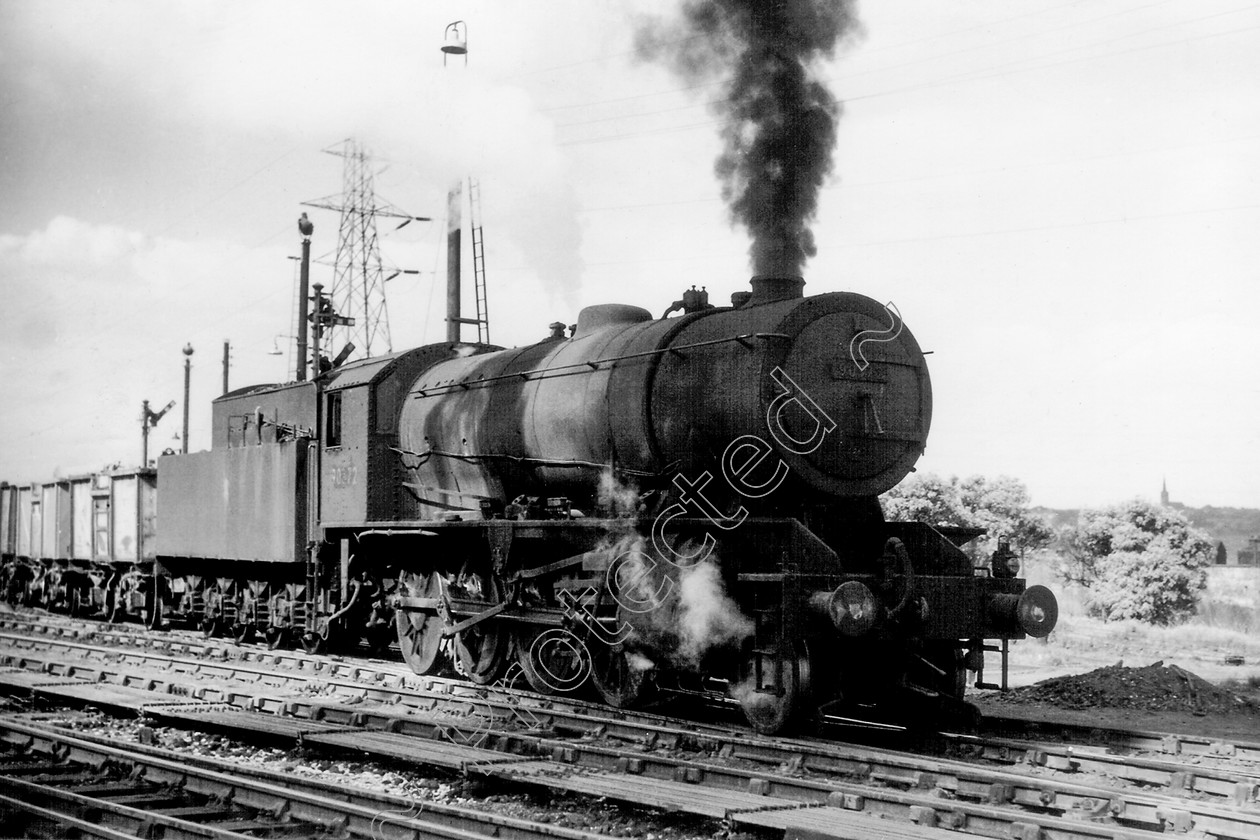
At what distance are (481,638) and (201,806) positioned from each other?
4908mm

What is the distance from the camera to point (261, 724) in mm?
9195

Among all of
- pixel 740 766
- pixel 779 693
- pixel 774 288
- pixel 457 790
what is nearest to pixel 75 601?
pixel 774 288

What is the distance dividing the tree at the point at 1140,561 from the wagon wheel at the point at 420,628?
22154 mm

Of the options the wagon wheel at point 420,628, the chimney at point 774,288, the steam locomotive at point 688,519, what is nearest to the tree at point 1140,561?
the steam locomotive at point 688,519

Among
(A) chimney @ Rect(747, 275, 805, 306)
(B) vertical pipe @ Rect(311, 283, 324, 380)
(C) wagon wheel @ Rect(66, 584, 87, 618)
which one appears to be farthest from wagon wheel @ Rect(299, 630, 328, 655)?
(B) vertical pipe @ Rect(311, 283, 324, 380)

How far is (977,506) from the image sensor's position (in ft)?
123

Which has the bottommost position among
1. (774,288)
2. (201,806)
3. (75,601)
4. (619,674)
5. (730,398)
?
(75,601)

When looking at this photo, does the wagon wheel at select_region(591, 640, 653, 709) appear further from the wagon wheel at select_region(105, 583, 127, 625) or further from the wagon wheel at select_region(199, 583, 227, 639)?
the wagon wheel at select_region(105, 583, 127, 625)

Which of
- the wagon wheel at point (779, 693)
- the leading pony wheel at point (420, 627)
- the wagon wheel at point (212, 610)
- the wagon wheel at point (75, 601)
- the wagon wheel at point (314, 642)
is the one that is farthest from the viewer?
the wagon wheel at point (75, 601)

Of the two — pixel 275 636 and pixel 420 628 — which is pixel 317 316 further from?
pixel 420 628

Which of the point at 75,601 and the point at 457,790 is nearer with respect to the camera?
the point at 457,790

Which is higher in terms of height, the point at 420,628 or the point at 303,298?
the point at 303,298

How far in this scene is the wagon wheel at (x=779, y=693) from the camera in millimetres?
8719

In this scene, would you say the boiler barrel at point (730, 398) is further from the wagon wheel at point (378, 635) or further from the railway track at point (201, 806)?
the railway track at point (201, 806)
